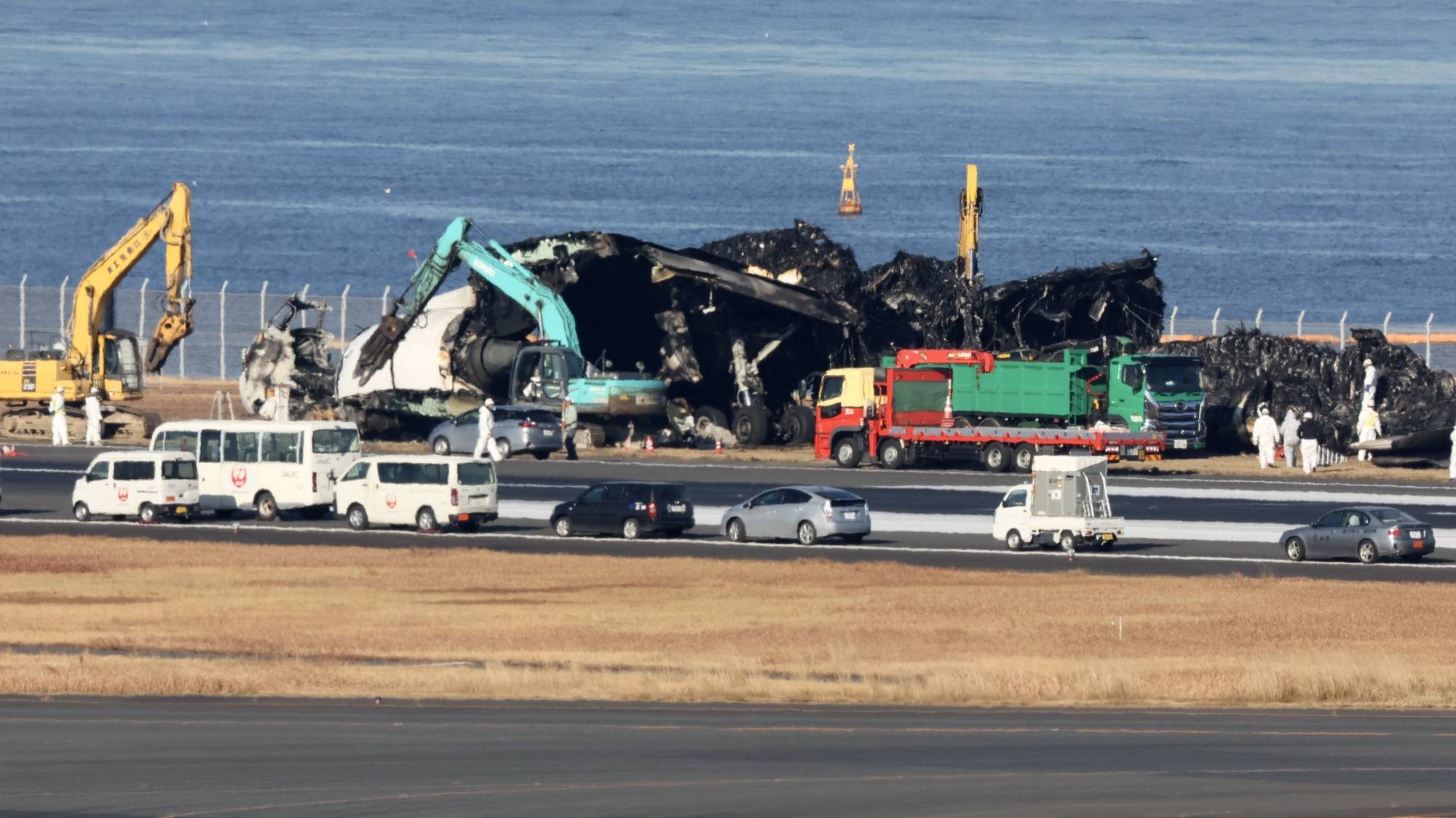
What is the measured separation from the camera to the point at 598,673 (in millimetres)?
29578

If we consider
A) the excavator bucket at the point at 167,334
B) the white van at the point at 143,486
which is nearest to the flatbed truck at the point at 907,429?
the white van at the point at 143,486

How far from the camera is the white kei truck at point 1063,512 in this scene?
4409 cm

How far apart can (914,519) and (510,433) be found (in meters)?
17.6

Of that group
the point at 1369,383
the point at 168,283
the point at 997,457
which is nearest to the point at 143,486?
the point at 168,283

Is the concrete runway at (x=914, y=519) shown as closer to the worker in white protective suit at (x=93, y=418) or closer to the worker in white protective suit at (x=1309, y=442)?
the worker in white protective suit at (x=1309, y=442)

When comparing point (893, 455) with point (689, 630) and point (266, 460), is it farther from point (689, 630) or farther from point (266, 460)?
point (689, 630)

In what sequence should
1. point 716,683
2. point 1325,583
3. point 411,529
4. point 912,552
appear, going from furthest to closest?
1. point 411,529
2. point 912,552
3. point 1325,583
4. point 716,683

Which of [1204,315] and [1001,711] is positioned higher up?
[1204,315]

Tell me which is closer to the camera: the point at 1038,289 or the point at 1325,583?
the point at 1325,583

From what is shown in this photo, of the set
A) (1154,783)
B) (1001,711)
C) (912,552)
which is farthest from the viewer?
(912,552)

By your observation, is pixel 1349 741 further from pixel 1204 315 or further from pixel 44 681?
pixel 1204 315

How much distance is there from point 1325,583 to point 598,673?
16339mm

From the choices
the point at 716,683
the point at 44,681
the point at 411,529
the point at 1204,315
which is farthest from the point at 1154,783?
the point at 1204,315

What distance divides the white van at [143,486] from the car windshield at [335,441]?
3081 mm
